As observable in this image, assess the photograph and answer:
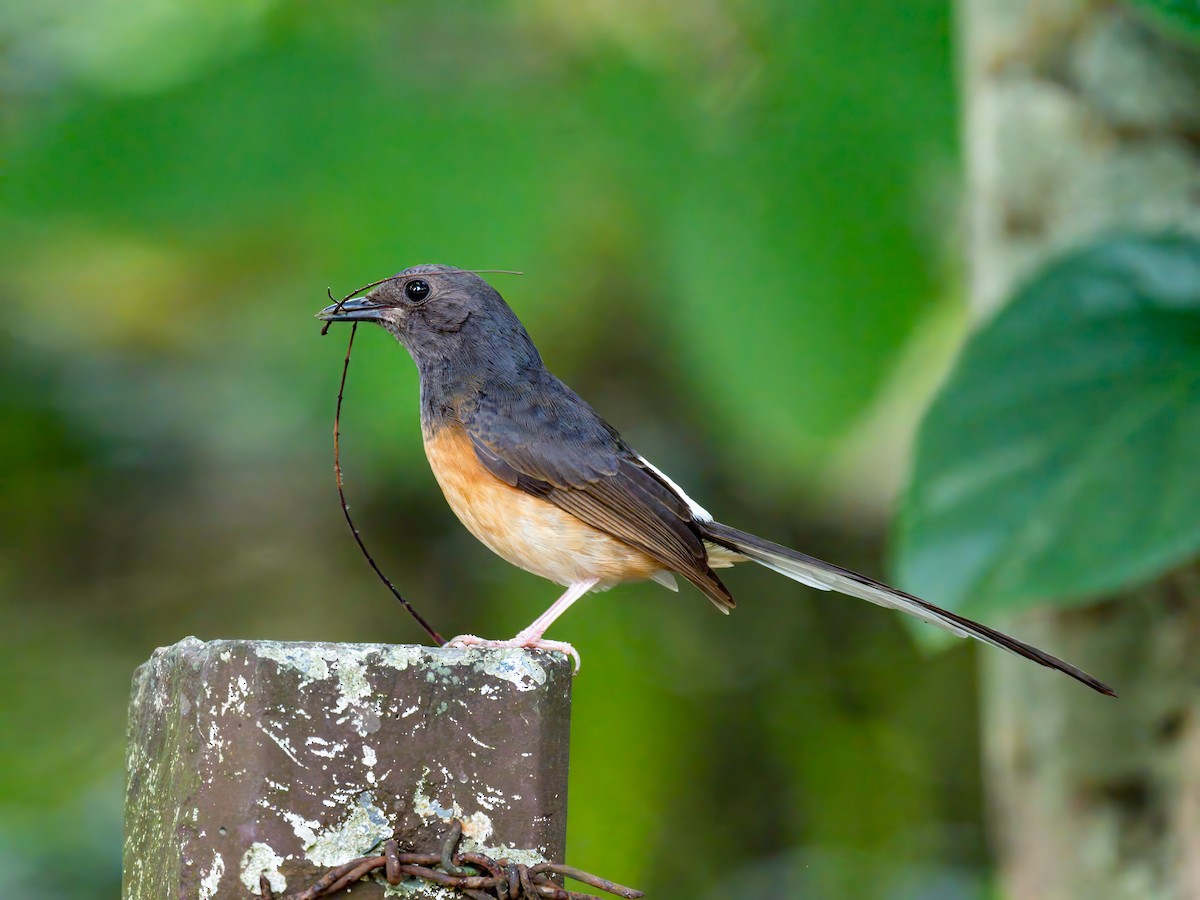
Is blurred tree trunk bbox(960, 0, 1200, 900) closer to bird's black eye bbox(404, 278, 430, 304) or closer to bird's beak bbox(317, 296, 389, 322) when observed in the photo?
bird's black eye bbox(404, 278, 430, 304)

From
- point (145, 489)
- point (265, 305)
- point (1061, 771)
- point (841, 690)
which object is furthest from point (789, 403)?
point (145, 489)

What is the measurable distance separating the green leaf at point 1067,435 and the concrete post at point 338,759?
1.58 m

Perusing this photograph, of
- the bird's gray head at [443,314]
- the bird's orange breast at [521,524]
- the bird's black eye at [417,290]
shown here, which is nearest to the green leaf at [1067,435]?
the bird's orange breast at [521,524]

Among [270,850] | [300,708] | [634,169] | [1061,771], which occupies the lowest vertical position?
[270,850]

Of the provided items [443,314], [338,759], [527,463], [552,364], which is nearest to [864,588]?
[527,463]

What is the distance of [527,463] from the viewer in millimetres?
3121

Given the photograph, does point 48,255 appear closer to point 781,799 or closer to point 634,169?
point 634,169

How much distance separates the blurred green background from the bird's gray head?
0.29 ft

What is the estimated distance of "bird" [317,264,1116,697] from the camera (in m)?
3.13

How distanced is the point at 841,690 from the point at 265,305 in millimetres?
2926

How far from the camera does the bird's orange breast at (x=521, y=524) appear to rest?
3141mm

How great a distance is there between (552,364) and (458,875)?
10.4ft

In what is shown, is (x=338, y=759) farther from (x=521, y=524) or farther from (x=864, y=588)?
(x=864, y=588)

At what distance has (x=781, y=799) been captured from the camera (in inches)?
216
